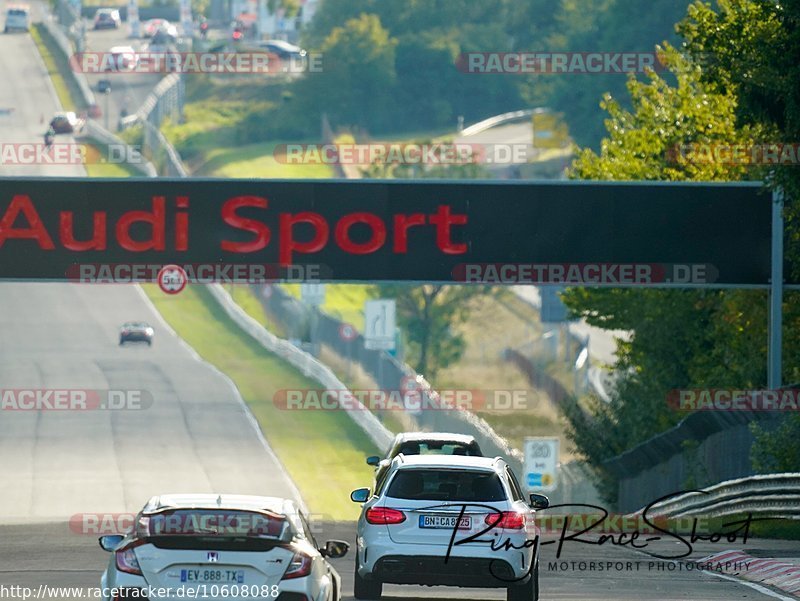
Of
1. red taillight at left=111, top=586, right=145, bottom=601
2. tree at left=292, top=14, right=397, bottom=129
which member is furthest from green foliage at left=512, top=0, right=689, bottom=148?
red taillight at left=111, top=586, right=145, bottom=601

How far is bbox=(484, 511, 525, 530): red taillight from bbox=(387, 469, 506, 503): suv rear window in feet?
0.57

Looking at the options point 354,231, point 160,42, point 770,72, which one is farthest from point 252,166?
point 770,72

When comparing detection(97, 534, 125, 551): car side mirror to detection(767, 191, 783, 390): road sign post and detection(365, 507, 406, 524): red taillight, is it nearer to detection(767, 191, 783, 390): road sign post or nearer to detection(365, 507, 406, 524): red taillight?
detection(365, 507, 406, 524): red taillight

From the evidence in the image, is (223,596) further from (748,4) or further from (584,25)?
(584,25)

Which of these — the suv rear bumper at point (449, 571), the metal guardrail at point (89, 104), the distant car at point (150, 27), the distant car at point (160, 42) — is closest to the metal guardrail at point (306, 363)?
the metal guardrail at point (89, 104)

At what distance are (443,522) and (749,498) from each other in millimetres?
11779

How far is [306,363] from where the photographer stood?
74562 millimetres

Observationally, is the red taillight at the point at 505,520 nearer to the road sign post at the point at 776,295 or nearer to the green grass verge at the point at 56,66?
the road sign post at the point at 776,295

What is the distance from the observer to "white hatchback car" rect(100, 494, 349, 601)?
1231 cm

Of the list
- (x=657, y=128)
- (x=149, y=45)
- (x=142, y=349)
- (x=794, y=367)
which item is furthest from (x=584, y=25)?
(x=794, y=367)

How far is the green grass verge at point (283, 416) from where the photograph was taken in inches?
2165

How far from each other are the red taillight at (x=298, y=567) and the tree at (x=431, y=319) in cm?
9602

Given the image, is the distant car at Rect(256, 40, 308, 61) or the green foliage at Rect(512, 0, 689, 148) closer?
the green foliage at Rect(512, 0, 689, 148)
